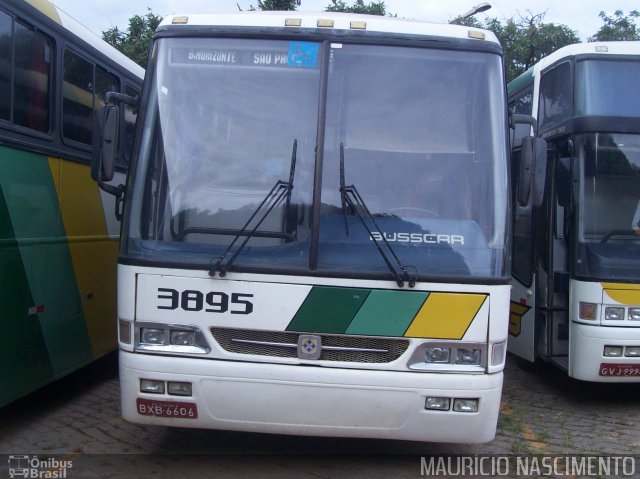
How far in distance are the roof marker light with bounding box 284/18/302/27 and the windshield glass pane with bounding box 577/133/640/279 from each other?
3419 mm

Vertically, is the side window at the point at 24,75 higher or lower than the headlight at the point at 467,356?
higher

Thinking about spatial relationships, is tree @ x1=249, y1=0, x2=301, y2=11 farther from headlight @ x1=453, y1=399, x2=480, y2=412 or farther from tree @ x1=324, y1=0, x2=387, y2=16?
headlight @ x1=453, y1=399, x2=480, y2=412

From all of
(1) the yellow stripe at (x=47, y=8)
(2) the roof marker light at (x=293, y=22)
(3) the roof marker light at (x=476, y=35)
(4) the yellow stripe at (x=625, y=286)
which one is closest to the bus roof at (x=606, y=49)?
(4) the yellow stripe at (x=625, y=286)

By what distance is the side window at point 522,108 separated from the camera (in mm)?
9141

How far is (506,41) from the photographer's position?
20.3 metres

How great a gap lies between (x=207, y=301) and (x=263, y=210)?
0.70m

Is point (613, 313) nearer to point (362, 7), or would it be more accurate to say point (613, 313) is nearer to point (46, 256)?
point (46, 256)

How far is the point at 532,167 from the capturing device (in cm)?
549

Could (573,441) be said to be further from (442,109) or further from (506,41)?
(506,41)

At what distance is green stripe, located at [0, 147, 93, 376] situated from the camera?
576 cm

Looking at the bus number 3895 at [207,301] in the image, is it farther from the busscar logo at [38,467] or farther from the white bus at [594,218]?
the white bus at [594,218]

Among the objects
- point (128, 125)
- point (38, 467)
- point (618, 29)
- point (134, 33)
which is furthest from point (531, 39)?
point (38, 467)

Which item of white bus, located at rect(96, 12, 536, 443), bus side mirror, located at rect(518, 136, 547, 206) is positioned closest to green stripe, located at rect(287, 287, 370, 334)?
white bus, located at rect(96, 12, 536, 443)

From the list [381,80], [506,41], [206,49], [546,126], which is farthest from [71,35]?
[506,41]
